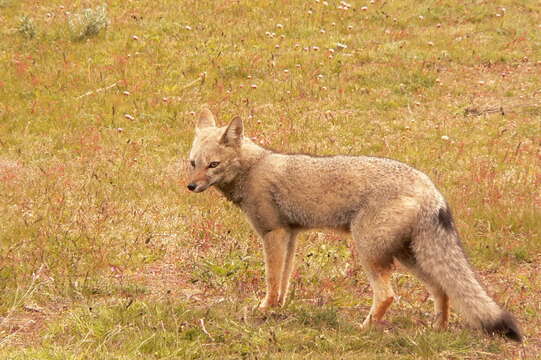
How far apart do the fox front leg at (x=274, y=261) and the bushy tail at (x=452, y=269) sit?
138 cm

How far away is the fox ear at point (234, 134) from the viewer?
7.50 meters

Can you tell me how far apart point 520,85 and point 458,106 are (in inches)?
70.8

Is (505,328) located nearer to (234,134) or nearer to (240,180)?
(240,180)

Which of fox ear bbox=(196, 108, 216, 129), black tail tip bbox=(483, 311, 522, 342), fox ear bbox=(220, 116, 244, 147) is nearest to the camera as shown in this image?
black tail tip bbox=(483, 311, 522, 342)

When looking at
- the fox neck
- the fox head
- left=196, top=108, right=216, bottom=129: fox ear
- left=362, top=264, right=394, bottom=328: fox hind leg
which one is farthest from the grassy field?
left=196, top=108, right=216, bottom=129: fox ear

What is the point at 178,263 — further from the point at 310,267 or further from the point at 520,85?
the point at 520,85

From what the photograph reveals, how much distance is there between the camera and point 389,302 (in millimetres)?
6551

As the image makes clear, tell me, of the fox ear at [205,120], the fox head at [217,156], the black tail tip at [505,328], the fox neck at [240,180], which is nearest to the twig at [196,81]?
the fox ear at [205,120]

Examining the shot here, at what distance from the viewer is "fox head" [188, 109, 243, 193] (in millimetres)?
7367

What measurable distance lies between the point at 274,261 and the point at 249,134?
5.70m

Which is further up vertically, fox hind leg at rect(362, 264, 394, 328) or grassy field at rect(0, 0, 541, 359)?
fox hind leg at rect(362, 264, 394, 328)

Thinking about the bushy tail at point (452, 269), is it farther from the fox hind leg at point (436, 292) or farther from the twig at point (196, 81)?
the twig at point (196, 81)

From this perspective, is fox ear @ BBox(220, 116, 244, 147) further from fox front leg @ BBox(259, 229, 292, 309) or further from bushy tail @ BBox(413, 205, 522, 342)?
bushy tail @ BBox(413, 205, 522, 342)

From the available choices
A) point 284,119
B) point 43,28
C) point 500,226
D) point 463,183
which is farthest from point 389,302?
point 43,28
